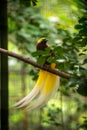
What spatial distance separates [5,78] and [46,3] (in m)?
0.79

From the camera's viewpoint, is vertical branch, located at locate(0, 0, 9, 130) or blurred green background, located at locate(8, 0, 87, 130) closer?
blurred green background, located at locate(8, 0, 87, 130)

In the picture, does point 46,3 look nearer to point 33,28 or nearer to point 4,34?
point 33,28

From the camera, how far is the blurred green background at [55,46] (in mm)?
908

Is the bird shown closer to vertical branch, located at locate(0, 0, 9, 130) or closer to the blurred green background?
the blurred green background

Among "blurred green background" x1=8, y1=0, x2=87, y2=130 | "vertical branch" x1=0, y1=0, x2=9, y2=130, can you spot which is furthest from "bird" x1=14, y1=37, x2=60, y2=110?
"vertical branch" x1=0, y1=0, x2=9, y2=130

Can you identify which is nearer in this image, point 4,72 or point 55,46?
point 55,46

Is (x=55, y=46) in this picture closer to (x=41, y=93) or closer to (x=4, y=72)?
(x=41, y=93)

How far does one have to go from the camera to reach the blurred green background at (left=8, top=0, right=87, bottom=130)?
91 cm

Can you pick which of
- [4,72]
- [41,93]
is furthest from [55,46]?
[4,72]

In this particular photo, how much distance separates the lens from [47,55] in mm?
908

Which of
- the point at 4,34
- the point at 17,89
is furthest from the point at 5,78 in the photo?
the point at 17,89

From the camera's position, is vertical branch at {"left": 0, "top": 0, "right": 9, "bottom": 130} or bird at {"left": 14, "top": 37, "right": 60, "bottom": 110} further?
vertical branch at {"left": 0, "top": 0, "right": 9, "bottom": 130}

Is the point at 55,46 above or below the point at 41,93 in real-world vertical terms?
above

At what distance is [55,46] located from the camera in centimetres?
91
